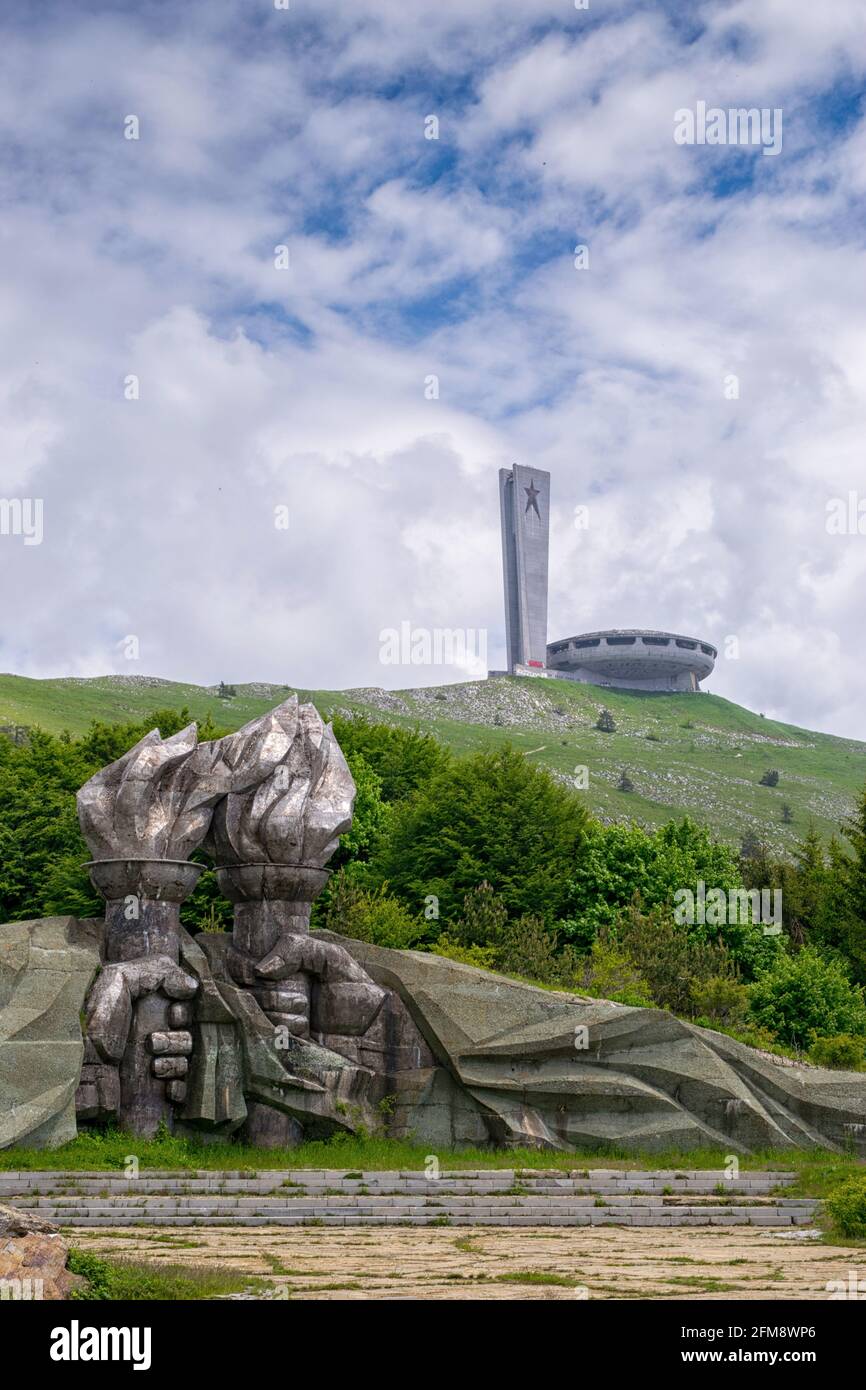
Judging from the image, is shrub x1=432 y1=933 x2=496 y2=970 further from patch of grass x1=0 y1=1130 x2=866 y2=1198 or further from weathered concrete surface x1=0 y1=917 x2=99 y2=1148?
weathered concrete surface x1=0 y1=917 x2=99 y2=1148

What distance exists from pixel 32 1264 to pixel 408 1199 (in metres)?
10.1

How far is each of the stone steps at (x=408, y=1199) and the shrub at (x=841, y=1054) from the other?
10.7 meters

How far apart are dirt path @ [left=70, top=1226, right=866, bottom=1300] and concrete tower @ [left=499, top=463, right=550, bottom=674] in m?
130

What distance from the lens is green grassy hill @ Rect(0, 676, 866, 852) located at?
114 meters

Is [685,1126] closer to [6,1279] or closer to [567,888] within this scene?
[6,1279]

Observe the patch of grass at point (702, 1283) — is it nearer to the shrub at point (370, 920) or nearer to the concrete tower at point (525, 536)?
the shrub at point (370, 920)

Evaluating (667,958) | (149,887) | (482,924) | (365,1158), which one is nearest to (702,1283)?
(365,1158)

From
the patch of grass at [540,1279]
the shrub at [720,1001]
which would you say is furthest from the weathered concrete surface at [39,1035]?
the shrub at [720,1001]

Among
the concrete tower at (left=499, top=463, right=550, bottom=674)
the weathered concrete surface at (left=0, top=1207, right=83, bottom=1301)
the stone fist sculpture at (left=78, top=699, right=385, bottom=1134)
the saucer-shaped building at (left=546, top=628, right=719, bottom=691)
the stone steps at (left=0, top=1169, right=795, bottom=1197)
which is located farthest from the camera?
the saucer-shaped building at (left=546, top=628, right=719, bottom=691)

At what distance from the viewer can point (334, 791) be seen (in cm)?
2486

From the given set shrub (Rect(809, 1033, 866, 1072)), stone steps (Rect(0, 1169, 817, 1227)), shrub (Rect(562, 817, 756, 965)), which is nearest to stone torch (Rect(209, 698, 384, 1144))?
stone steps (Rect(0, 1169, 817, 1227))

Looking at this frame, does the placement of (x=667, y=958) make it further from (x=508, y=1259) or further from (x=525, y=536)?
(x=525, y=536)
